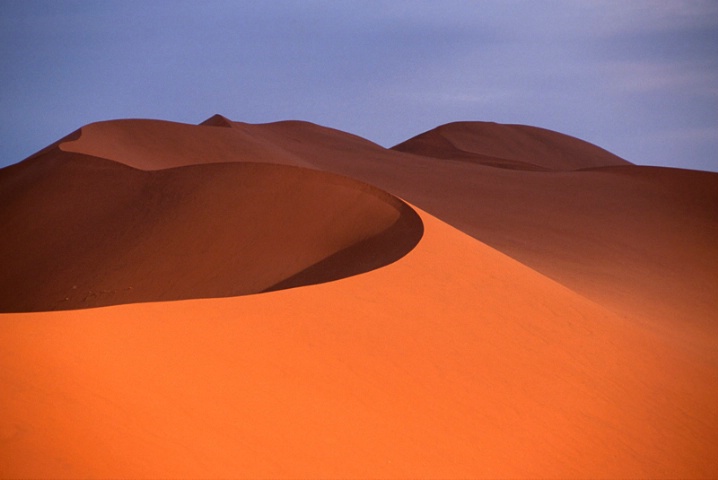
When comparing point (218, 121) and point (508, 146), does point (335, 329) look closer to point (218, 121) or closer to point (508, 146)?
point (218, 121)

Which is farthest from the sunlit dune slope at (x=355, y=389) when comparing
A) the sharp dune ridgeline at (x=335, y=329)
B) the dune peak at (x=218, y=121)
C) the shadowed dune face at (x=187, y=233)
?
the dune peak at (x=218, y=121)

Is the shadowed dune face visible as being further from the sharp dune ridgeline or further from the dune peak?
the dune peak

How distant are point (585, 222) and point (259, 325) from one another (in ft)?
43.9

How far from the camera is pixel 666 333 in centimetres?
1165

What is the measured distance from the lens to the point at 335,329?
737 centimetres

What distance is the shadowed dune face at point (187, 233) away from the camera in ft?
41.7

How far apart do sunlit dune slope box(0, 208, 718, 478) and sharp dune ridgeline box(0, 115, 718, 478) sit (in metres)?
0.02

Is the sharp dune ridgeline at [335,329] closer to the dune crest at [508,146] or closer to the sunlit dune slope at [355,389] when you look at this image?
the sunlit dune slope at [355,389]

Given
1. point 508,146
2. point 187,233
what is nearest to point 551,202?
point 187,233

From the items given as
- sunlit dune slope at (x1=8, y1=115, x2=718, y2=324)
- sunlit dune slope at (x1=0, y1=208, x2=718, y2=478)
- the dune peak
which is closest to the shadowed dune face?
sunlit dune slope at (x1=8, y1=115, x2=718, y2=324)

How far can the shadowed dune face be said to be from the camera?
1271 centimetres

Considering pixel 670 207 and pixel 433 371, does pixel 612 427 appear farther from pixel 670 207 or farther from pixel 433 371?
pixel 670 207

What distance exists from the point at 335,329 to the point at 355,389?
987mm

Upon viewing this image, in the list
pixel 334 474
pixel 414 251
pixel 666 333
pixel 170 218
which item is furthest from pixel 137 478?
pixel 170 218
